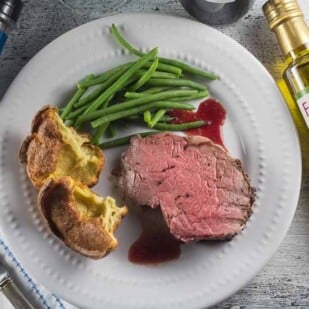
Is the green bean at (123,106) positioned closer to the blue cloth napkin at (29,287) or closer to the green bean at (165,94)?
the green bean at (165,94)

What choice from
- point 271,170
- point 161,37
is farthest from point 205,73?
point 271,170

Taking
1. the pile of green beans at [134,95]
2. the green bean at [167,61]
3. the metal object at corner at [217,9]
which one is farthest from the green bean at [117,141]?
the metal object at corner at [217,9]

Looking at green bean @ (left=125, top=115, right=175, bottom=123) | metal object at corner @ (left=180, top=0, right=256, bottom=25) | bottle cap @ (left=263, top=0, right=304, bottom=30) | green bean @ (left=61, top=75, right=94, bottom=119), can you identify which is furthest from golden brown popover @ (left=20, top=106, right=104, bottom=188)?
bottle cap @ (left=263, top=0, right=304, bottom=30)

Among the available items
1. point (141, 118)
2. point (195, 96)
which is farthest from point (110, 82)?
point (195, 96)

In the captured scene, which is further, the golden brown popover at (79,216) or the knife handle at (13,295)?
the knife handle at (13,295)

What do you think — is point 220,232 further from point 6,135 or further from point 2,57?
point 2,57

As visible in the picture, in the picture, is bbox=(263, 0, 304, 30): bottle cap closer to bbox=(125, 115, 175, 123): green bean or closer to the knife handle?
bbox=(125, 115, 175, 123): green bean
